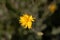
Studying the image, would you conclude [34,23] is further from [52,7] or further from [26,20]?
[52,7]

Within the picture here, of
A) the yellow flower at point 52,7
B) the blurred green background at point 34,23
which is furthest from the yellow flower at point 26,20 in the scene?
the yellow flower at point 52,7

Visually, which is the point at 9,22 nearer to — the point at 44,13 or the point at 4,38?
the point at 4,38

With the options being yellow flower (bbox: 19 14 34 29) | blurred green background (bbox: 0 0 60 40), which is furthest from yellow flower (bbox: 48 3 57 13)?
yellow flower (bbox: 19 14 34 29)

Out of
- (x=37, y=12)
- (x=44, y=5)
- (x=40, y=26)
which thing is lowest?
(x=40, y=26)

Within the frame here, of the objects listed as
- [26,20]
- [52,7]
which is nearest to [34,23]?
[26,20]

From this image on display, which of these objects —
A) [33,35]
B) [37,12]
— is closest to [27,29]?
[33,35]

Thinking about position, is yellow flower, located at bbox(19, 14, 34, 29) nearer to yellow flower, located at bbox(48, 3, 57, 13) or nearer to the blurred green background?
the blurred green background
